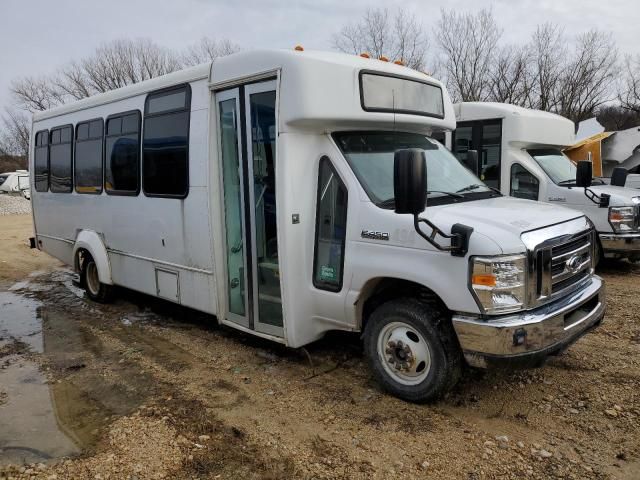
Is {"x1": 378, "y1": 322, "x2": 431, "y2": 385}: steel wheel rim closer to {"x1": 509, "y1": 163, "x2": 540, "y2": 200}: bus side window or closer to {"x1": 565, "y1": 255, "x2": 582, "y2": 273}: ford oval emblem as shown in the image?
{"x1": 565, "y1": 255, "x2": 582, "y2": 273}: ford oval emblem

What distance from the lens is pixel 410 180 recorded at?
342 centimetres

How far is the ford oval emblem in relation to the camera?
3912mm

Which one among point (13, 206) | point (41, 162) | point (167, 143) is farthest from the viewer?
point (13, 206)

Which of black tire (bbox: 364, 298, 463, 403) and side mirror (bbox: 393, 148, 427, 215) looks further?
black tire (bbox: 364, 298, 463, 403)

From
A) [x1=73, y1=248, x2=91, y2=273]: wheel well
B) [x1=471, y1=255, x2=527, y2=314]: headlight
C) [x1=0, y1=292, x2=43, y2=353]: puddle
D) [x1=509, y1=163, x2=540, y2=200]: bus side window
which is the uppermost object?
[x1=509, y1=163, x2=540, y2=200]: bus side window

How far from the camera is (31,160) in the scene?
351 inches

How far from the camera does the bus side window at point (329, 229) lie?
432cm

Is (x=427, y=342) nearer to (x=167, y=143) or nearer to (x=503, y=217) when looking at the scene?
(x=503, y=217)

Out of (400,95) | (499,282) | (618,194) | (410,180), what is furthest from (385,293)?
(618,194)

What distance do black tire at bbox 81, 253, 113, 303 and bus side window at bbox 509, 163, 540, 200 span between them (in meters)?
6.94

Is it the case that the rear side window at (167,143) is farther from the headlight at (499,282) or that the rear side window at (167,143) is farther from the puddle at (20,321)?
the headlight at (499,282)

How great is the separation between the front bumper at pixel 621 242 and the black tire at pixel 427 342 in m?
5.28

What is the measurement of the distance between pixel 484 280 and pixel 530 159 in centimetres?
654

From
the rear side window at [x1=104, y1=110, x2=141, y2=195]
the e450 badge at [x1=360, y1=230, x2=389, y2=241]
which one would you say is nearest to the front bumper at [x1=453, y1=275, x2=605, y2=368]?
the e450 badge at [x1=360, y1=230, x2=389, y2=241]
